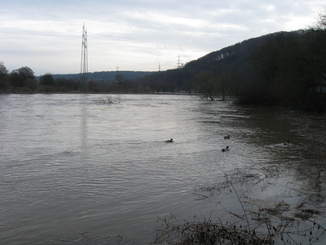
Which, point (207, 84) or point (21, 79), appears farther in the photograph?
point (21, 79)

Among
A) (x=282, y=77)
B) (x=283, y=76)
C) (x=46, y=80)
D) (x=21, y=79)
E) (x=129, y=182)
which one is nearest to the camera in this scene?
(x=129, y=182)

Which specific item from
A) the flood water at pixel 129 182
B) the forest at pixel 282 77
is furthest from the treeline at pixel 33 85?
the flood water at pixel 129 182

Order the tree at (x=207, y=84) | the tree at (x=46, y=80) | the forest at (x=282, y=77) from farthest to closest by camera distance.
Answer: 1. the tree at (x=46, y=80)
2. the tree at (x=207, y=84)
3. the forest at (x=282, y=77)

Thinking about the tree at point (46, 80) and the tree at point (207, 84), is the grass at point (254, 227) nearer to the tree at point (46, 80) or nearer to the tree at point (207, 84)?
the tree at point (207, 84)

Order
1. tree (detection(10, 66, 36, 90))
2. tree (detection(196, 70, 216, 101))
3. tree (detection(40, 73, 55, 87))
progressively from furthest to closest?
tree (detection(40, 73, 55, 87)), tree (detection(10, 66, 36, 90)), tree (detection(196, 70, 216, 101))

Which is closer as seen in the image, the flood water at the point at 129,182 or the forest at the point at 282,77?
the flood water at the point at 129,182

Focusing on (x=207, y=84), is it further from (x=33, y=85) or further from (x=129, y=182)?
(x=33, y=85)

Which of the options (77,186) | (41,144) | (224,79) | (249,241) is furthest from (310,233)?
(224,79)

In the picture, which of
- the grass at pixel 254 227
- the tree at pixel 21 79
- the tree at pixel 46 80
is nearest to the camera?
the grass at pixel 254 227

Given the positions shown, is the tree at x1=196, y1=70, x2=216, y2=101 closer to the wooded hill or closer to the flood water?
the wooded hill

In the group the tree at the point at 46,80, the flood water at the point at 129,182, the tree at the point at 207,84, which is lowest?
the flood water at the point at 129,182

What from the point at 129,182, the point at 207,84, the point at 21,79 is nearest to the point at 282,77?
the point at 207,84

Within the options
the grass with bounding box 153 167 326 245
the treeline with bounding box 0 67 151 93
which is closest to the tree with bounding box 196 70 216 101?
the treeline with bounding box 0 67 151 93

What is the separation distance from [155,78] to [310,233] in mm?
175538
